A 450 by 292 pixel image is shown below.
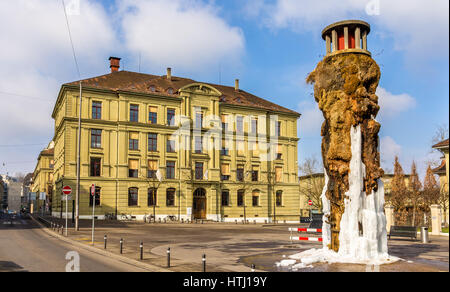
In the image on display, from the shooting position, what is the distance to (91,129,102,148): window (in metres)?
48.9

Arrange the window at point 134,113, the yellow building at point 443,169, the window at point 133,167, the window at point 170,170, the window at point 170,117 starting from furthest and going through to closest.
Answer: the window at point 170,117 < the window at point 170,170 < the window at point 134,113 < the window at point 133,167 < the yellow building at point 443,169

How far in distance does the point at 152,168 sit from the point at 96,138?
7.64 m

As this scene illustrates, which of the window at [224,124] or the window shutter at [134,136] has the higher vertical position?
the window at [224,124]

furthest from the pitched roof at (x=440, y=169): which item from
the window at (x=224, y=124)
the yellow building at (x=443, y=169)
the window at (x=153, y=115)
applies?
the window at (x=153, y=115)

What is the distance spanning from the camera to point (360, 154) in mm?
13680

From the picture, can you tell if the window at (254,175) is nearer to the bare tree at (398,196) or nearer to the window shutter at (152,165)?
the window shutter at (152,165)

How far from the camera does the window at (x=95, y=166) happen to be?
160 feet

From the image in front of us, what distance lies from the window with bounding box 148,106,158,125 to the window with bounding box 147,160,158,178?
4.90 meters

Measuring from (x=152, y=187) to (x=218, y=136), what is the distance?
36.0ft

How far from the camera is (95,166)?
4884cm

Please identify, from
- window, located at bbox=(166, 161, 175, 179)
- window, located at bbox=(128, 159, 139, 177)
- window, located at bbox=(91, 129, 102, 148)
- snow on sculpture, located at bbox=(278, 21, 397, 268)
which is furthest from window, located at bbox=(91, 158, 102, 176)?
snow on sculpture, located at bbox=(278, 21, 397, 268)

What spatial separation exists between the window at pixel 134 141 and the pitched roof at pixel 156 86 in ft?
17.6

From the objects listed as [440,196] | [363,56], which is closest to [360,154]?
[363,56]

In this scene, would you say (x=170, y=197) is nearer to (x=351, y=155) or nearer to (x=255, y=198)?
(x=255, y=198)
